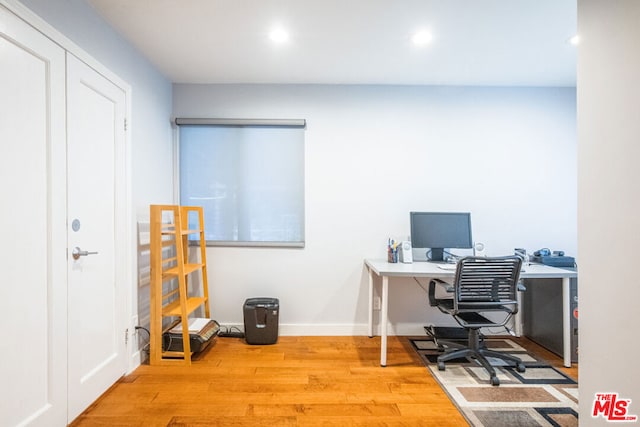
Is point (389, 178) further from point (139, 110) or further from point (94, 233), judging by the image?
point (94, 233)

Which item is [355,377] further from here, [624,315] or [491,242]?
[491,242]

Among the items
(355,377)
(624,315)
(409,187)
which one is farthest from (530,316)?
(624,315)

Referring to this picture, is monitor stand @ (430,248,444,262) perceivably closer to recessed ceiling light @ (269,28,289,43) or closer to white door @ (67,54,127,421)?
recessed ceiling light @ (269,28,289,43)

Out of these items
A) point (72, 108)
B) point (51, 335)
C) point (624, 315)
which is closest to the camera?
point (624, 315)

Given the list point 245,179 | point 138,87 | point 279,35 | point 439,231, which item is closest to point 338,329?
point 439,231

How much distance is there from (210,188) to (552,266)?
3.39 meters

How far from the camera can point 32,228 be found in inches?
62.4

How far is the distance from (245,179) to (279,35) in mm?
1412

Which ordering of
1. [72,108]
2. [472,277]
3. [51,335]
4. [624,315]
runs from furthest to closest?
[472,277]
[72,108]
[51,335]
[624,315]

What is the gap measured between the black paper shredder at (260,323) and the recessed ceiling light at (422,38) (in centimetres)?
259

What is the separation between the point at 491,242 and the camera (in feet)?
10.5

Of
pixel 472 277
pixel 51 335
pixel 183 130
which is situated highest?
pixel 183 130

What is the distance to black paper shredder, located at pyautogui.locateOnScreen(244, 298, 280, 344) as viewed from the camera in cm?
293

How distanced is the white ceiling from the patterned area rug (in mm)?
2577
